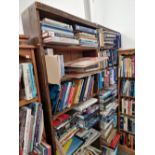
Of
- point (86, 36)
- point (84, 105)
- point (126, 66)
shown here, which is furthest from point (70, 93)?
point (126, 66)

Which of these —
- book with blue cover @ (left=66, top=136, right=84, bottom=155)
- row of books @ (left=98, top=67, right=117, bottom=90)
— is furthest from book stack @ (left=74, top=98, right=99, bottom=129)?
row of books @ (left=98, top=67, right=117, bottom=90)

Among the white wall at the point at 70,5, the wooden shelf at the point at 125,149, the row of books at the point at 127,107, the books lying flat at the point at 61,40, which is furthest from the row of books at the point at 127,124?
the white wall at the point at 70,5

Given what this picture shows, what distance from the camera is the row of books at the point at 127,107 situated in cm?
216

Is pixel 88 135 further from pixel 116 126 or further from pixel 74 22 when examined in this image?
pixel 74 22

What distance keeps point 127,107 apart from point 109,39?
1.10 m

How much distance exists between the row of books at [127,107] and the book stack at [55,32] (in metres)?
1.45

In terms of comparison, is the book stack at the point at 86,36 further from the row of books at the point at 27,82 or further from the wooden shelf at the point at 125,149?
the wooden shelf at the point at 125,149

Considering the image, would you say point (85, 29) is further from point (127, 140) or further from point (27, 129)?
point (127, 140)

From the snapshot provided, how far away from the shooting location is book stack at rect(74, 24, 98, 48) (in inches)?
52.9

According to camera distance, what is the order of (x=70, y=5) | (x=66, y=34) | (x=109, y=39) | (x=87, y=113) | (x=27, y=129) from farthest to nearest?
(x=70, y=5) → (x=109, y=39) → (x=87, y=113) → (x=66, y=34) → (x=27, y=129)

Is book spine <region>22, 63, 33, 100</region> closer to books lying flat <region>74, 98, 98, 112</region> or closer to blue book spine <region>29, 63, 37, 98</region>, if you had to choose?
blue book spine <region>29, 63, 37, 98</region>

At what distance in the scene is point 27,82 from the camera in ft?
2.84

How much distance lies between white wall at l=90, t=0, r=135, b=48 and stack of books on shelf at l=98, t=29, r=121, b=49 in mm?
144
